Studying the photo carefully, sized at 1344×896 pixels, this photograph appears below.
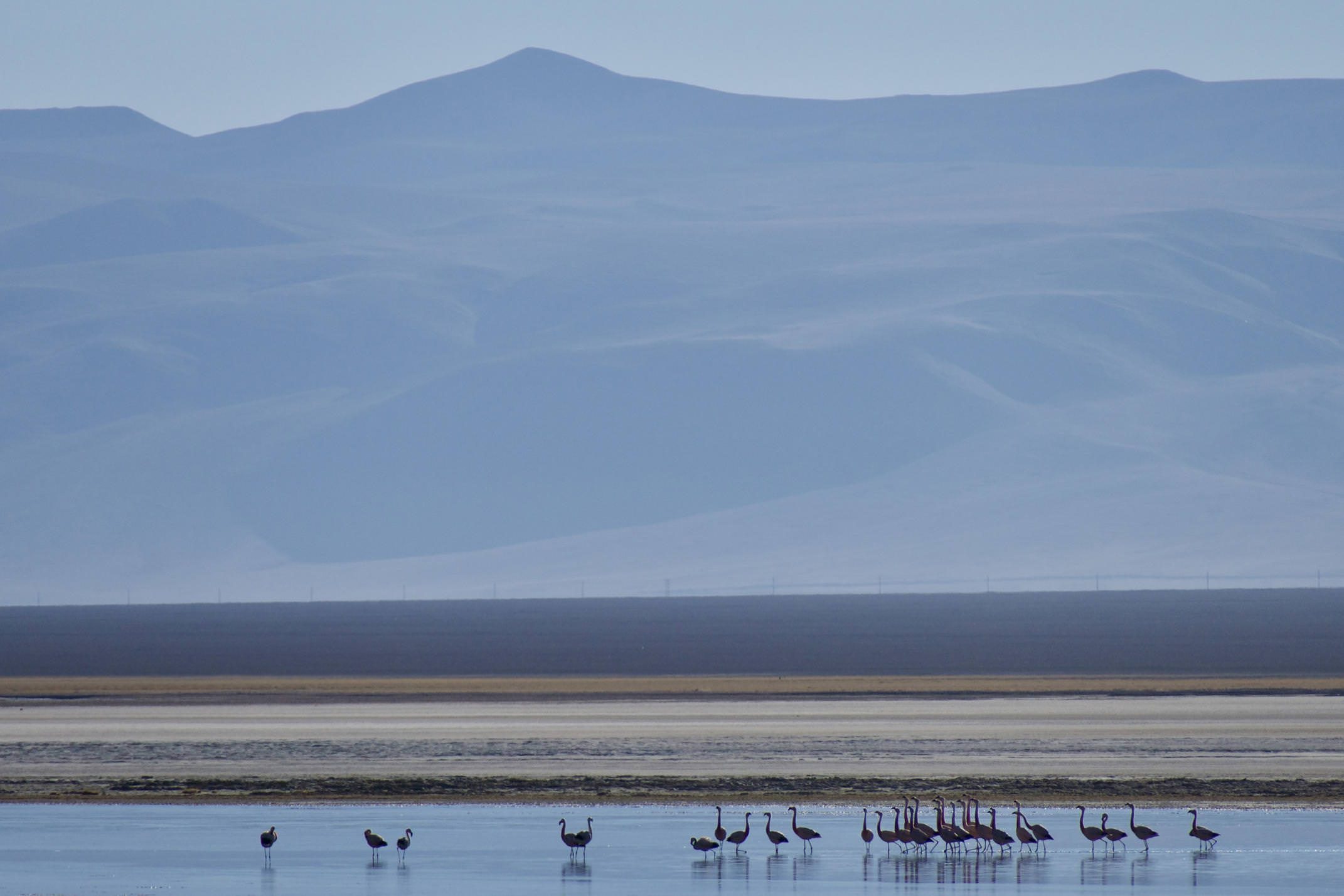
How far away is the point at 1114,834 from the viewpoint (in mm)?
23828

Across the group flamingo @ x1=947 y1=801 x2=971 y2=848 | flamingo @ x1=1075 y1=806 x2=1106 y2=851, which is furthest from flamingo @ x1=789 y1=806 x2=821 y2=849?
flamingo @ x1=1075 y1=806 x2=1106 y2=851

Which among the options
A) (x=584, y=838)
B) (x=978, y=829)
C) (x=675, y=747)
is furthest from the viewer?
(x=675, y=747)

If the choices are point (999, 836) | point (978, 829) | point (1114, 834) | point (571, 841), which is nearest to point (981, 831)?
point (978, 829)

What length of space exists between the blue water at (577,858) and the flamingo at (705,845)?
10 cm

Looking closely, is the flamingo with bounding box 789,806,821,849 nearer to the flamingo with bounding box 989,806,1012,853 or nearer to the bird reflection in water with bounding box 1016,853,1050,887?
the flamingo with bounding box 989,806,1012,853

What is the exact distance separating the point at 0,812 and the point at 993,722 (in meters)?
18.6

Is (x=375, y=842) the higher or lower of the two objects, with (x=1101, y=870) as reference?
higher

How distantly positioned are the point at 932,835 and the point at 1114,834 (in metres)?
2.12

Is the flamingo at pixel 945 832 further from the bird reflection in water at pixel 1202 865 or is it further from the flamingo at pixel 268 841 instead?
the flamingo at pixel 268 841

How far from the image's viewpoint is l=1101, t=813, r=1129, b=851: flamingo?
2383 cm

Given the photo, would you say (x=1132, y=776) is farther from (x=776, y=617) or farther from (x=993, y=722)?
(x=776, y=617)

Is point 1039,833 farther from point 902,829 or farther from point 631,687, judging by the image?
point 631,687

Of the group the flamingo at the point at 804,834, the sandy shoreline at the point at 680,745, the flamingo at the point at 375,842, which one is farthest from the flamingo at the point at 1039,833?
the flamingo at the point at 375,842

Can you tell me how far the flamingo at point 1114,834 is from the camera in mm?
23828
